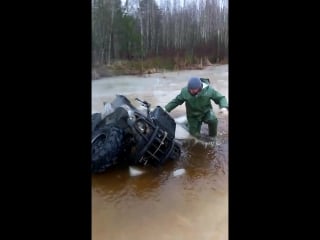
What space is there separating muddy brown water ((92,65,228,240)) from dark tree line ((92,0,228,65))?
0.72 feet

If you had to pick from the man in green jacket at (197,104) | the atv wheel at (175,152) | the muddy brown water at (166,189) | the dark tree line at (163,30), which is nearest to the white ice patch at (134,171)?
the muddy brown water at (166,189)

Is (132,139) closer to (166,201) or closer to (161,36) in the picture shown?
(166,201)

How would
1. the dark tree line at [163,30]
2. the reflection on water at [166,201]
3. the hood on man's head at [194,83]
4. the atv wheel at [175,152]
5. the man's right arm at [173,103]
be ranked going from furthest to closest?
the man's right arm at [173,103], the hood on man's head at [194,83], the atv wheel at [175,152], the dark tree line at [163,30], the reflection on water at [166,201]

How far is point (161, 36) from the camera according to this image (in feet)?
9.07

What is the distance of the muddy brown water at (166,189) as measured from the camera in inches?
78.3

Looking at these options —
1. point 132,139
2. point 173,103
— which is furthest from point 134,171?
point 173,103

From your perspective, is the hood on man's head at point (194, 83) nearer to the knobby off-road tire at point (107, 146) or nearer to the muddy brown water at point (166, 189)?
the muddy brown water at point (166, 189)

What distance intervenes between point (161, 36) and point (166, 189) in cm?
122

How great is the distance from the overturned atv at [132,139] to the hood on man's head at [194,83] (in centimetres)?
43
